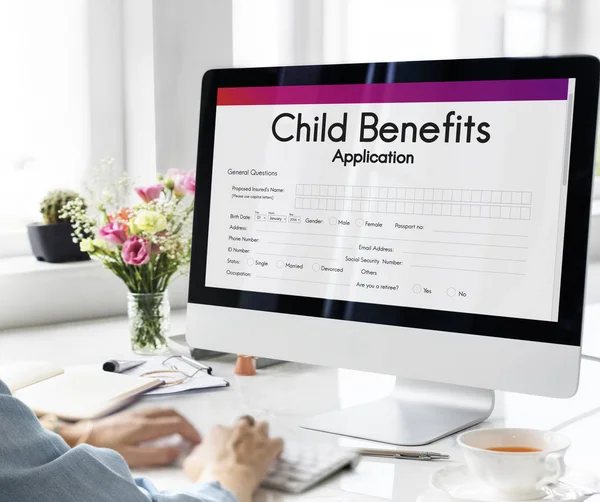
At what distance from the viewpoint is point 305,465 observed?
970mm

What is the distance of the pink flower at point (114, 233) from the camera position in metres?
1.48

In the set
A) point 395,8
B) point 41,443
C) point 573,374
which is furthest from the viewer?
point 395,8

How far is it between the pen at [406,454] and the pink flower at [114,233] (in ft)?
2.20

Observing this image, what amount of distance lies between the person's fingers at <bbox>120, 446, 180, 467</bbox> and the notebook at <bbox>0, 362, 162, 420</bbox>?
16cm

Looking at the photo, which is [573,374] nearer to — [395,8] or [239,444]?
[239,444]

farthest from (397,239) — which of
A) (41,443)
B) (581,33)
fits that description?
(581,33)

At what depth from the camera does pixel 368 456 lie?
101 centimetres

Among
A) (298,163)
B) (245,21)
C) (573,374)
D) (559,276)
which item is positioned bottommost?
(573,374)

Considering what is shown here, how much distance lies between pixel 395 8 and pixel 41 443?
215 centimetres

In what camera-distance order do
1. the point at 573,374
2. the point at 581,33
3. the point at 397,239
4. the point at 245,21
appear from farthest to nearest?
1. the point at 581,33
2. the point at 245,21
3. the point at 397,239
4. the point at 573,374

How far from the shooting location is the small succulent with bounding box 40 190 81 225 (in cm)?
189

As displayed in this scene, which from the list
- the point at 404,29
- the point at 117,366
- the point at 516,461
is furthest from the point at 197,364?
the point at 404,29

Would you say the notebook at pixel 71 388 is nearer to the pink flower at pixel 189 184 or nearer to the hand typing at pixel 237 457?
the hand typing at pixel 237 457

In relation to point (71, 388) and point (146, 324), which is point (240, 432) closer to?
point (71, 388)
